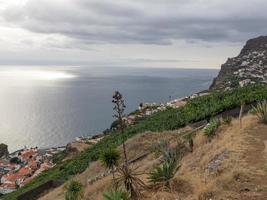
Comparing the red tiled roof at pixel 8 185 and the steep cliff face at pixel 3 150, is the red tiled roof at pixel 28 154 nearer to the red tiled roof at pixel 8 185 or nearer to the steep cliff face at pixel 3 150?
the steep cliff face at pixel 3 150

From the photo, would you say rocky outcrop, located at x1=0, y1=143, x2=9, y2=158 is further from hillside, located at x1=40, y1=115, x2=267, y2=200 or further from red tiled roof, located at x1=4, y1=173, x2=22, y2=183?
hillside, located at x1=40, y1=115, x2=267, y2=200

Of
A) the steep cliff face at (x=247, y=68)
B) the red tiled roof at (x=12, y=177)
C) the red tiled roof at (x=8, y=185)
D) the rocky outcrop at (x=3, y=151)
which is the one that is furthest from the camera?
the steep cliff face at (x=247, y=68)

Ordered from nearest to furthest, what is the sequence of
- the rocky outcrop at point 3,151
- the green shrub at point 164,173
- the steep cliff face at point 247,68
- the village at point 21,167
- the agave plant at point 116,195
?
the agave plant at point 116,195
the green shrub at point 164,173
the village at point 21,167
the rocky outcrop at point 3,151
the steep cliff face at point 247,68

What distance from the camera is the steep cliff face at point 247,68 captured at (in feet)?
308

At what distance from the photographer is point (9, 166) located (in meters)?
73.4

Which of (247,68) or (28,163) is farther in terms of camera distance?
(247,68)

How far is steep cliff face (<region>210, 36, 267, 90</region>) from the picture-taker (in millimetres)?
93756

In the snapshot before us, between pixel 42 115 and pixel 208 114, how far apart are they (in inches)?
5164

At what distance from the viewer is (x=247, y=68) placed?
123 metres

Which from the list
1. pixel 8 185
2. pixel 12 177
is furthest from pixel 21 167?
pixel 8 185

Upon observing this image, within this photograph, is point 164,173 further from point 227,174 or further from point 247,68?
point 247,68

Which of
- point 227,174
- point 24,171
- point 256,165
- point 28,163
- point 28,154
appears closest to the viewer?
point 227,174

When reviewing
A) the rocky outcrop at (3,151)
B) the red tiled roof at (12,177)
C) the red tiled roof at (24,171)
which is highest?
the red tiled roof at (24,171)

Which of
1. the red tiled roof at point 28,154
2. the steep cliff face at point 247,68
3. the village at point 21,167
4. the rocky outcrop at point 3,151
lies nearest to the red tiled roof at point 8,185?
the village at point 21,167
